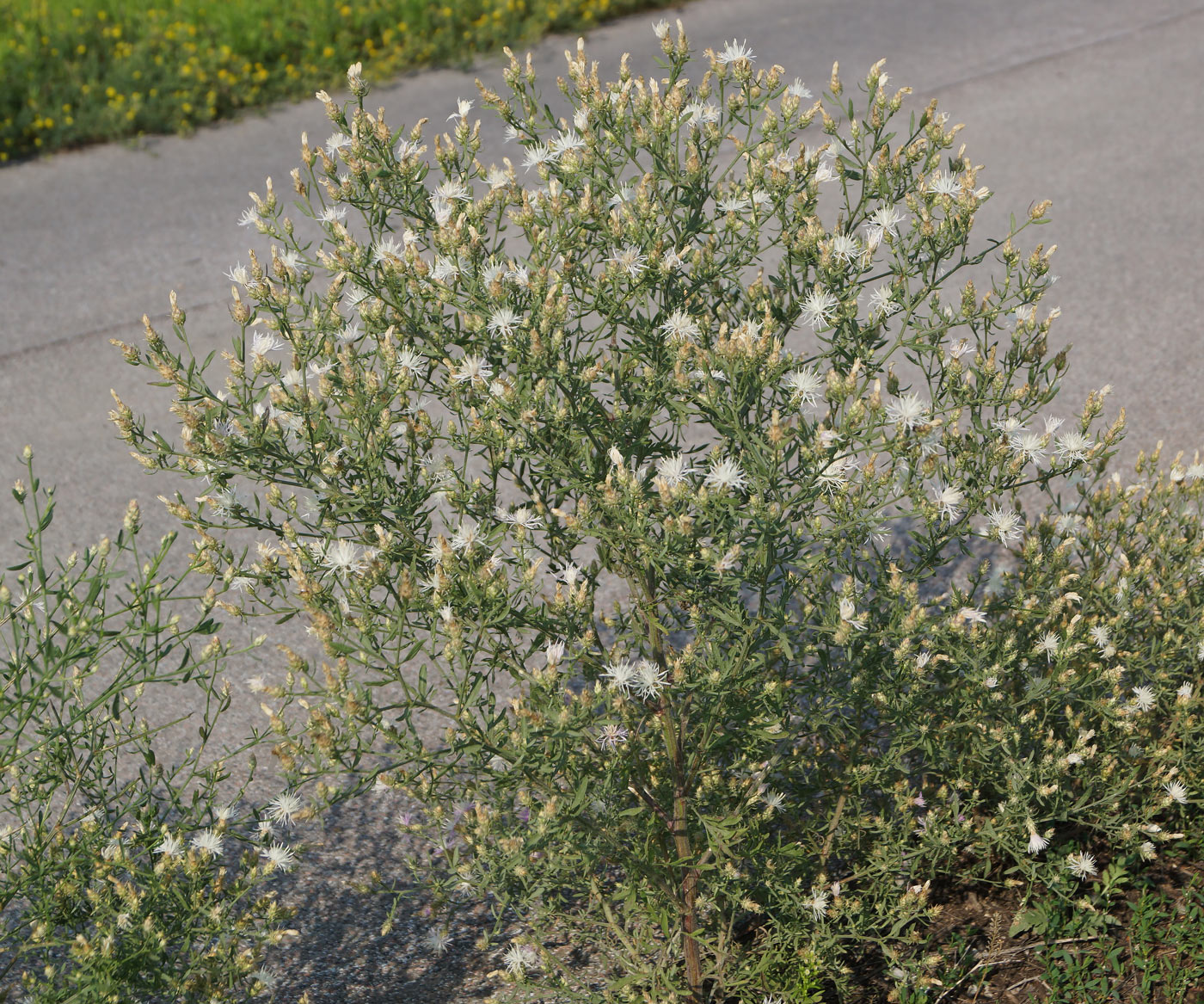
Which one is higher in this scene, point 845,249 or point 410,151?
point 410,151

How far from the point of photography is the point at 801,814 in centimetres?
343

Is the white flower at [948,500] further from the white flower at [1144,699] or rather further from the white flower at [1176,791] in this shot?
the white flower at [1176,791]

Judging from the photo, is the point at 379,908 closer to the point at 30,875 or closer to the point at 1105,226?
the point at 30,875

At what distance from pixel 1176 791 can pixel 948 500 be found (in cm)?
125

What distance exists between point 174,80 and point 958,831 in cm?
787

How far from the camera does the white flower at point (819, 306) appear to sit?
274 centimetres

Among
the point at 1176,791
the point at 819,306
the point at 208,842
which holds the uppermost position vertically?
the point at 819,306

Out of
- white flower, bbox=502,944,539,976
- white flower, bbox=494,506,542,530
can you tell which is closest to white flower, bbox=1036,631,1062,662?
white flower, bbox=494,506,542,530

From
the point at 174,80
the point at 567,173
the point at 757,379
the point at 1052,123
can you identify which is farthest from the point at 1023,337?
the point at 174,80

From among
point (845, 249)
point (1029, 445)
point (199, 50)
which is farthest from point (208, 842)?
point (199, 50)

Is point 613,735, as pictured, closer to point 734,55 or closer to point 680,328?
point 680,328

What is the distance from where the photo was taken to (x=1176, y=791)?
3.27 meters

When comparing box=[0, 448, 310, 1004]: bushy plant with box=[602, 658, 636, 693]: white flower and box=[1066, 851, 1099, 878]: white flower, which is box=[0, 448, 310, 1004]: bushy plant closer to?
box=[602, 658, 636, 693]: white flower

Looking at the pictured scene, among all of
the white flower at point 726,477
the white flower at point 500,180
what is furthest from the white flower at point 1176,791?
the white flower at point 500,180
